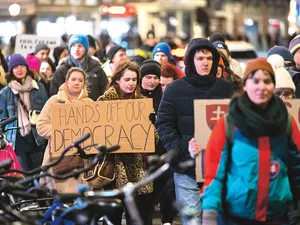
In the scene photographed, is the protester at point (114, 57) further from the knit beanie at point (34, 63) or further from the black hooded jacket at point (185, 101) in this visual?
the black hooded jacket at point (185, 101)

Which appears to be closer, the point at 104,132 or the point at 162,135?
the point at 162,135

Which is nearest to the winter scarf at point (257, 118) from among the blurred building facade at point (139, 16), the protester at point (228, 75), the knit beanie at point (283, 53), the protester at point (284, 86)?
the protester at point (284, 86)

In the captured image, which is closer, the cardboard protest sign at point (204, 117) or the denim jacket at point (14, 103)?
the cardboard protest sign at point (204, 117)

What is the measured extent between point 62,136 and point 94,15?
69667 millimetres

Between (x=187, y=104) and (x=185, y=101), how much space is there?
3 cm

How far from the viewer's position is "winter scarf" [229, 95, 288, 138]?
7702 millimetres

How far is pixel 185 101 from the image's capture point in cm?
998

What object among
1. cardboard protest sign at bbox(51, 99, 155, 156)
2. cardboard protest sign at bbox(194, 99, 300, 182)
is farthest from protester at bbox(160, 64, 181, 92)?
cardboard protest sign at bbox(194, 99, 300, 182)

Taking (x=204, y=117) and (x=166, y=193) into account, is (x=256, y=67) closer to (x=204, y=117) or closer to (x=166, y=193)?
(x=204, y=117)

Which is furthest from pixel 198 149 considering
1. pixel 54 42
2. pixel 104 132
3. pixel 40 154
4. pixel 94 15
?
pixel 94 15

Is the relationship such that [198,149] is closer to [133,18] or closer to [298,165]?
[298,165]

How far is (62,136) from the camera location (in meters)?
11.1

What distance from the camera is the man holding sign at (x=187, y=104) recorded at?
32.5 ft

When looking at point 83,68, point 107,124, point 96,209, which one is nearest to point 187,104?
point 107,124
